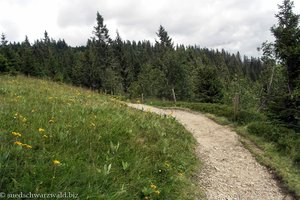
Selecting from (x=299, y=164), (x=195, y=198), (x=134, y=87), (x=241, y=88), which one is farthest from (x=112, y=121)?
(x=134, y=87)

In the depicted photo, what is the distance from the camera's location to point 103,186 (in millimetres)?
4621

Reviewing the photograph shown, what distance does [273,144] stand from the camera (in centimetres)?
1140

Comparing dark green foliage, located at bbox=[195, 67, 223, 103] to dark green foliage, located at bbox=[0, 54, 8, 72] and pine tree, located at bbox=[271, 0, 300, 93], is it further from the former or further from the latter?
dark green foliage, located at bbox=[0, 54, 8, 72]

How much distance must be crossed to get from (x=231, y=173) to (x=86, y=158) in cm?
511

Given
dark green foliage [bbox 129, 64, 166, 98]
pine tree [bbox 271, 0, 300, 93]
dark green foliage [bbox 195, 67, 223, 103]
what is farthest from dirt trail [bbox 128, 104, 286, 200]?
dark green foliage [bbox 129, 64, 166, 98]

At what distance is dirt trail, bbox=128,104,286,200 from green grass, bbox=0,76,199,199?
64 centimetres

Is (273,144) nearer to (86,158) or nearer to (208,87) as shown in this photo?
(86,158)

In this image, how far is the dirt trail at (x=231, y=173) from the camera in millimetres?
7227

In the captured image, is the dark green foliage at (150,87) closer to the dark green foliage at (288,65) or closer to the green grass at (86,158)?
the dark green foliage at (288,65)

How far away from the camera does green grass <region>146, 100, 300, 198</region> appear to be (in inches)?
338

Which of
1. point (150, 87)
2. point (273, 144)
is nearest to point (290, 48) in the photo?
point (273, 144)

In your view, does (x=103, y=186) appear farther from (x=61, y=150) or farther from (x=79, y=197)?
(x=61, y=150)

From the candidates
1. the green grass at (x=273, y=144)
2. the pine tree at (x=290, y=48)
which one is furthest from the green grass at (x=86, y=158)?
the pine tree at (x=290, y=48)

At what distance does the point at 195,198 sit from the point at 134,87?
46.0 m
